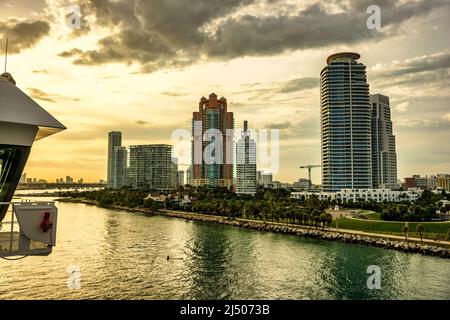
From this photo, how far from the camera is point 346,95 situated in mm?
92812

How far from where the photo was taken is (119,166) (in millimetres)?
168125

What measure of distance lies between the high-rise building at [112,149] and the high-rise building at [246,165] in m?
68.8

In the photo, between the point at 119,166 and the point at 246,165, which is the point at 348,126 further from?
the point at 119,166

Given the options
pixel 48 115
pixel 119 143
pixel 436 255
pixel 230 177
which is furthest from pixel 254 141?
pixel 48 115

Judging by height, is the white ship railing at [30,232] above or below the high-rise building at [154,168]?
below

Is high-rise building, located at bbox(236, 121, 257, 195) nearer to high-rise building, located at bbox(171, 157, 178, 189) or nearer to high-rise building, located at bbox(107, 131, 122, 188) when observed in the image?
high-rise building, located at bbox(171, 157, 178, 189)

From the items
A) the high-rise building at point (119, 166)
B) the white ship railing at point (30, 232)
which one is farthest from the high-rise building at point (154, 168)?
the white ship railing at point (30, 232)

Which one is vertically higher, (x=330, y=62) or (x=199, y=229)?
(x=330, y=62)

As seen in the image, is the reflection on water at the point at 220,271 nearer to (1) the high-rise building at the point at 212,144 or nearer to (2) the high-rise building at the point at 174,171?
(1) the high-rise building at the point at 212,144

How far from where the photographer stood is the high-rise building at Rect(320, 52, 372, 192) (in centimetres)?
9250

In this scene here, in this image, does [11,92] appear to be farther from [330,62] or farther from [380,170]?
[380,170]

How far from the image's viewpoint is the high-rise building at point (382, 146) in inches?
4668

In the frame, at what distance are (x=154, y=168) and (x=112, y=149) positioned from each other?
44334mm
